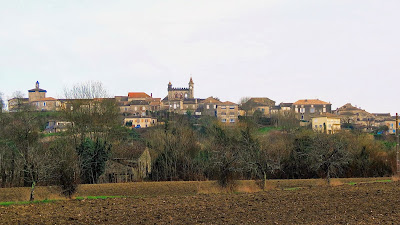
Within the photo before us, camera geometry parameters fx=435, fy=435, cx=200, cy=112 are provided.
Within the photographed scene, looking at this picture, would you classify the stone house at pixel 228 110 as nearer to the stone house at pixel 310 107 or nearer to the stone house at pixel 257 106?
the stone house at pixel 257 106

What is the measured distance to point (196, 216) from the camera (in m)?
15.7

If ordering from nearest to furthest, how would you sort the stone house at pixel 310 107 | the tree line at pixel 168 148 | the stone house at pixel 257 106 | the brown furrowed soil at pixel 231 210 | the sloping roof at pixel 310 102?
the brown furrowed soil at pixel 231 210
the tree line at pixel 168 148
the stone house at pixel 257 106
the stone house at pixel 310 107
the sloping roof at pixel 310 102

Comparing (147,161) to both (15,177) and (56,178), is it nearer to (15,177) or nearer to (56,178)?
(15,177)

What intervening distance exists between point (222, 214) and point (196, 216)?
0.99 m

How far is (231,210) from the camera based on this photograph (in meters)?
17.0

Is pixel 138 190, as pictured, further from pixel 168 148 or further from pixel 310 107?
pixel 310 107

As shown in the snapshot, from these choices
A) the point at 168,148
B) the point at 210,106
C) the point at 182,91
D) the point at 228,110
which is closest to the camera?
the point at 168,148

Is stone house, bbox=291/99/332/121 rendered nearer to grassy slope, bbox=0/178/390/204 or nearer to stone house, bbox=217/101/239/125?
stone house, bbox=217/101/239/125

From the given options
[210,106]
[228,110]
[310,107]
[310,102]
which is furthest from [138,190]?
[310,102]

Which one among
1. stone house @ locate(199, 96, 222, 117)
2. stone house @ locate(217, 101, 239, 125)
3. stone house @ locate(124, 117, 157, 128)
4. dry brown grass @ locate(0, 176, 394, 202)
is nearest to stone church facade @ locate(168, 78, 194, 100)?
stone house @ locate(199, 96, 222, 117)

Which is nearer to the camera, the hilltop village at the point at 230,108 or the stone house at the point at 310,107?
the hilltop village at the point at 230,108

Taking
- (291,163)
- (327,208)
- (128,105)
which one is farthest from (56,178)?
(128,105)

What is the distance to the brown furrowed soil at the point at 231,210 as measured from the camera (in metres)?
14.8

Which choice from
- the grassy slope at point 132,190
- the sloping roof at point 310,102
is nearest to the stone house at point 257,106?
the sloping roof at point 310,102
